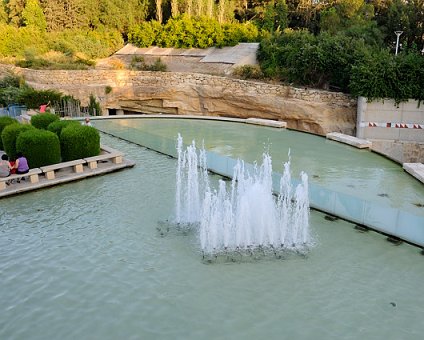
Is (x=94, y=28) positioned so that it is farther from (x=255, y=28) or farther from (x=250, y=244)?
(x=250, y=244)

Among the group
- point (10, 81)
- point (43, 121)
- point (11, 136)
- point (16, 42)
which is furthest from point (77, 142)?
point (16, 42)

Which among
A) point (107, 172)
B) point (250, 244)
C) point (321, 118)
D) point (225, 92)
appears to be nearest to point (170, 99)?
point (225, 92)

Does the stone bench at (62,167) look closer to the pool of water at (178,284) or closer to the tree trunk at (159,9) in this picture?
the pool of water at (178,284)

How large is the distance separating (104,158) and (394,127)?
13895 mm

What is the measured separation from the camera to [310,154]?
13383 millimetres

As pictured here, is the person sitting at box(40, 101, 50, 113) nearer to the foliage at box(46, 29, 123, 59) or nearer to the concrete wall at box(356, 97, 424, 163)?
the concrete wall at box(356, 97, 424, 163)

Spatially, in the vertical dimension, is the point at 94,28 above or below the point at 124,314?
above

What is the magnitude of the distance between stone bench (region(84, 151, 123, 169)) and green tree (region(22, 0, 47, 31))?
98.1 feet

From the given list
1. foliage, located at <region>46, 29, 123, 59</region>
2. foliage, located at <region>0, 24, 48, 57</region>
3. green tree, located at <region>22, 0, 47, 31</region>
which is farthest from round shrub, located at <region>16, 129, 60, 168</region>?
green tree, located at <region>22, 0, 47, 31</region>

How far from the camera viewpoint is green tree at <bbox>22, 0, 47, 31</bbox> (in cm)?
3638

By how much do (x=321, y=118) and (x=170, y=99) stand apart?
9256 mm

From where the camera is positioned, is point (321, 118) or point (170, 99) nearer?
point (321, 118)

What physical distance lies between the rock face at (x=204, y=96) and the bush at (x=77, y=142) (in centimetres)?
1317

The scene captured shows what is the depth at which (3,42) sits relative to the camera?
32688mm
